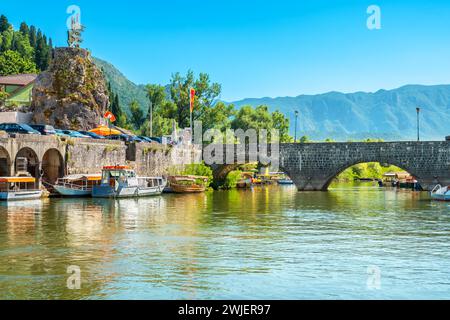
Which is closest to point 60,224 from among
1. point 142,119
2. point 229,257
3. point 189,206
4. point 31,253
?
point 31,253

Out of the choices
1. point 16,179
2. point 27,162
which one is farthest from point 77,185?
point 16,179

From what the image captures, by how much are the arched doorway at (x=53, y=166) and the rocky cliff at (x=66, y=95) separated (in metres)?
13.2

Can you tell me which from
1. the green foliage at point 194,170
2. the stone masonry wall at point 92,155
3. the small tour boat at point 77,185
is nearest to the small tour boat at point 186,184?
the green foliage at point 194,170

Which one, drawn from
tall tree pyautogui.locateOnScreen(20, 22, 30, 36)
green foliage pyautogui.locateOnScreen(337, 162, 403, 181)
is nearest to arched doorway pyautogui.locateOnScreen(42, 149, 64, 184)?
green foliage pyautogui.locateOnScreen(337, 162, 403, 181)

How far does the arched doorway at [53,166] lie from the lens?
49062 mm

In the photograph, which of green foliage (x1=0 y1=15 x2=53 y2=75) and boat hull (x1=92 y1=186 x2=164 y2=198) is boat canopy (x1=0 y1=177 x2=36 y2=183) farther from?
green foliage (x1=0 y1=15 x2=53 y2=75)

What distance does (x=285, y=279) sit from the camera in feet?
58.2

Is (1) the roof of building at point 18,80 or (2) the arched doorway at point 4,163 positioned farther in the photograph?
(1) the roof of building at point 18,80

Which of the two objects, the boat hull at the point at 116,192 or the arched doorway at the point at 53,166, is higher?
the arched doorway at the point at 53,166

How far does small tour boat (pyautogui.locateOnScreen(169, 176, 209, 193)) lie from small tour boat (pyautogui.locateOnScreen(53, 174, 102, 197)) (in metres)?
10.9

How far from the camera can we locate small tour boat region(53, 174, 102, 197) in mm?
47312

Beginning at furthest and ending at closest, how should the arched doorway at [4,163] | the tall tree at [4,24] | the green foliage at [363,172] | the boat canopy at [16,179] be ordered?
the tall tree at [4,24]
the green foliage at [363,172]
the arched doorway at [4,163]
the boat canopy at [16,179]

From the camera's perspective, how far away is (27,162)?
47938mm

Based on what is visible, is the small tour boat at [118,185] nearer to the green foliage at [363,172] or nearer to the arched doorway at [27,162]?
the arched doorway at [27,162]
